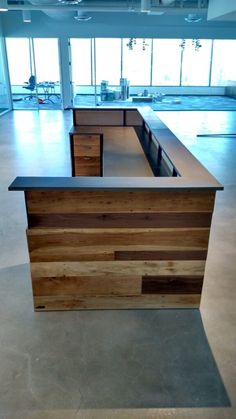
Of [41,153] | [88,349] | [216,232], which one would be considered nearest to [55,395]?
[88,349]

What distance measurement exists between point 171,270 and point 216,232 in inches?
54.2

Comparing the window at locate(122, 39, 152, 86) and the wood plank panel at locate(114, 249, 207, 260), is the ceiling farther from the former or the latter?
the wood plank panel at locate(114, 249, 207, 260)

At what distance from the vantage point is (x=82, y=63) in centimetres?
1450

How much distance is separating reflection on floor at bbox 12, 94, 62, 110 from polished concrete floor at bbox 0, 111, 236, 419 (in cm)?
1029

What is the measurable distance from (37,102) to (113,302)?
10.5 meters

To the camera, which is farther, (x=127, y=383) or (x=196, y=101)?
(x=196, y=101)

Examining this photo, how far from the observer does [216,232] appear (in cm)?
347

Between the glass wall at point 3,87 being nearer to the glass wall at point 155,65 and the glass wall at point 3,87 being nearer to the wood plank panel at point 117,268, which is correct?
the glass wall at point 155,65

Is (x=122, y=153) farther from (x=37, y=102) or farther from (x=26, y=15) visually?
(x=37, y=102)

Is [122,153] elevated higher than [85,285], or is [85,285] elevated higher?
[122,153]

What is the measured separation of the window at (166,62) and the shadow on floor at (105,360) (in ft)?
48.5

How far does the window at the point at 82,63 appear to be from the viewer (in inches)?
504

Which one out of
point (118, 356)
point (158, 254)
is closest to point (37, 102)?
point (158, 254)

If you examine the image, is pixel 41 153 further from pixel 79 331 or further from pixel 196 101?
pixel 196 101
